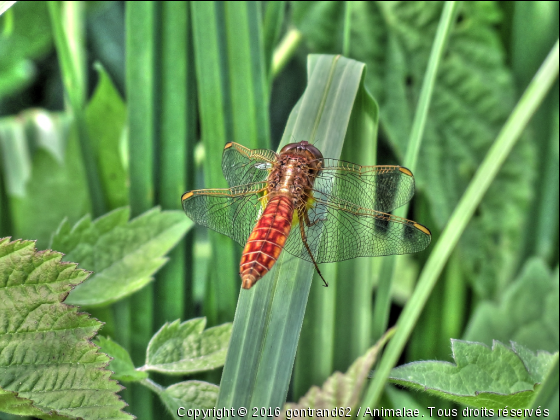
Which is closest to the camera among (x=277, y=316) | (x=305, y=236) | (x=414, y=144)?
(x=277, y=316)

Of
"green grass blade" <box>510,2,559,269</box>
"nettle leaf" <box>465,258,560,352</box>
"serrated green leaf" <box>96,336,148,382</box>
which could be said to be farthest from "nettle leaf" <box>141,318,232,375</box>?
"green grass blade" <box>510,2,559,269</box>

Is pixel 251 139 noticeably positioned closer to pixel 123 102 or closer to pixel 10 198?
pixel 123 102

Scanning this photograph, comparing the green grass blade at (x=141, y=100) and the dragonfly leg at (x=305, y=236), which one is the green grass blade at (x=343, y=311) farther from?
the green grass blade at (x=141, y=100)

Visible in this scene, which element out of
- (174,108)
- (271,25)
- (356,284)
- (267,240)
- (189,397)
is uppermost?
(271,25)

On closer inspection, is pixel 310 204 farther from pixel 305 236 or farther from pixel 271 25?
pixel 271 25

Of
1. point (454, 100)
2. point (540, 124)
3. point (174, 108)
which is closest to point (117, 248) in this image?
point (174, 108)

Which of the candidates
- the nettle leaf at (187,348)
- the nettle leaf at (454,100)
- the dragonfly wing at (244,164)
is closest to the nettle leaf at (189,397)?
the nettle leaf at (187,348)
